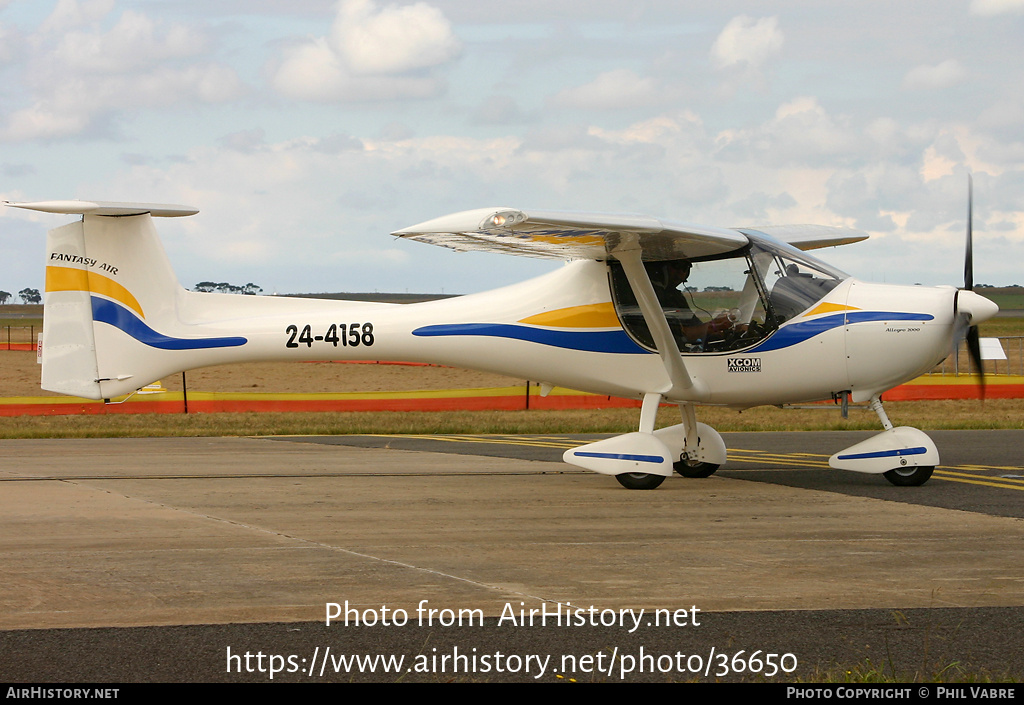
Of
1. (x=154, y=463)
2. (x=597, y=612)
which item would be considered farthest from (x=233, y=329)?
(x=597, y=612)

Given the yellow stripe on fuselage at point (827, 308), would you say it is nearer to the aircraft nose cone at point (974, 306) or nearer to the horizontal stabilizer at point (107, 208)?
the aircraft nose cone at point (974, 306)

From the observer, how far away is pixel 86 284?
40.7 feet

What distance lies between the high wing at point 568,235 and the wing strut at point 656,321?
170 millimetres

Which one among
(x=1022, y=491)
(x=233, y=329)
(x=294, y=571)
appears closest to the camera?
(x=294, y=571)

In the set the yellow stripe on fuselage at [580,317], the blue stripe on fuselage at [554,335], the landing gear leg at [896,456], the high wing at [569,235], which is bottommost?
the landing gear leg at [896,456]

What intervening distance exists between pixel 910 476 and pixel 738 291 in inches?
106

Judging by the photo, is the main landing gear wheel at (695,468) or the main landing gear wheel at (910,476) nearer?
the main landing gear wheel at (910,476)

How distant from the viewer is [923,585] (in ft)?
21.2

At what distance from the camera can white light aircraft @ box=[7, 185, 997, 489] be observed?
1049cm

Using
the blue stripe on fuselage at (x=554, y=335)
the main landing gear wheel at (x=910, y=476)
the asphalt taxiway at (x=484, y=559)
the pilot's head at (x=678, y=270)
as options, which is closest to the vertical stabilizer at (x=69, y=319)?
the asphalt taxiway at (x=484, y=559)

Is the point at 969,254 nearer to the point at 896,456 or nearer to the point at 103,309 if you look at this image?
the point at 896,456

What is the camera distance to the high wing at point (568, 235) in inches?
360
